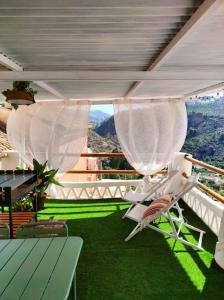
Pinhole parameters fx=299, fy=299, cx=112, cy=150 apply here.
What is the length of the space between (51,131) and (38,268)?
4.71m

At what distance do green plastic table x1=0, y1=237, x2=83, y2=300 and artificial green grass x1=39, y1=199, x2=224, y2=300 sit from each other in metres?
1.08

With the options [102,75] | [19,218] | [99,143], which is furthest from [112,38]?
[99,143]

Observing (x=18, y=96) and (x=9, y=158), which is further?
(x=9, y=158)

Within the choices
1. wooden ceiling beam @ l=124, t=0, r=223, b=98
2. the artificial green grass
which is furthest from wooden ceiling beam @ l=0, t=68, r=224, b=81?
the artificial green grass

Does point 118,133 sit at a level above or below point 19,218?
above

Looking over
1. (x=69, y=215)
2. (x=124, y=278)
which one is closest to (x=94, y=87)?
(x=69, y=215)

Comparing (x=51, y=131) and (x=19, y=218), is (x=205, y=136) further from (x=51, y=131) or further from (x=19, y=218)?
(x=19, y=218)

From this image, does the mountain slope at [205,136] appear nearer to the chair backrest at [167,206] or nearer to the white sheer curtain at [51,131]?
the chair backrest at [167,206]

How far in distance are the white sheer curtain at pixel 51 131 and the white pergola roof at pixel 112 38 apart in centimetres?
286

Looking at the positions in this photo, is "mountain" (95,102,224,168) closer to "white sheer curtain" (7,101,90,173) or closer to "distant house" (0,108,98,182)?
"white sheer curtain" (7,101,90,173)

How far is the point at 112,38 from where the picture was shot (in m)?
2.33

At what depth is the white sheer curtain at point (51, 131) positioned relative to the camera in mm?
6379

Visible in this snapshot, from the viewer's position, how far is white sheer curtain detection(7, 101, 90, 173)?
638 centimetres

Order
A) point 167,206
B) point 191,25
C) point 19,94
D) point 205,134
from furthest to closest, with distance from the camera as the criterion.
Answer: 1. point 205,134
2. point 167,206
3. point 19,94
4. point 191,25
